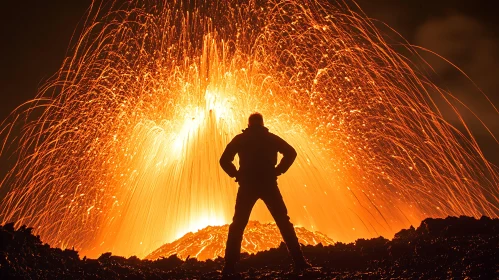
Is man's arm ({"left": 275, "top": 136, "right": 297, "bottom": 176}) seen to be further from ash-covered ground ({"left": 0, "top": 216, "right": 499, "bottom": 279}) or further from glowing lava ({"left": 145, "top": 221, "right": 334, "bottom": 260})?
glowing lava ({"left": 145, "top": 221, "right": 334, "bottom": 260})

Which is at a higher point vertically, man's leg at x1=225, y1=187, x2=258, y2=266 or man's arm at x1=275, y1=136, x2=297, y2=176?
man's arm at x1=275, y1=136, x2=297, y2=176

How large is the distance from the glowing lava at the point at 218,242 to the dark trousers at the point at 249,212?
24.7ft

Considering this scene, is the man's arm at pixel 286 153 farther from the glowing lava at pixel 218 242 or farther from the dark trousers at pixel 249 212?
the glowing lava at pixel 218 242

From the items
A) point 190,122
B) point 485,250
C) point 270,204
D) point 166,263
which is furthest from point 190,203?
point 485,250

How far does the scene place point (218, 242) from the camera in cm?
1567

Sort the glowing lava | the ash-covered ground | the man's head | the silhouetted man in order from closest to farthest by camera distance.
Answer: the ash-covered ground, the silhouetted man, the man's head, the glowing lava

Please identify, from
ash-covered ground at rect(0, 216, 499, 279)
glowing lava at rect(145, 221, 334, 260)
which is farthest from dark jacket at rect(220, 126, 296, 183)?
glowing lava at rect(145, 221, 334, 260)

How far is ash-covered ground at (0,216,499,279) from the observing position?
21.3 feet

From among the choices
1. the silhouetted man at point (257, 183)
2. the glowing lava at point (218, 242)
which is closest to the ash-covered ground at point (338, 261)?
the silhouetted man at point (257, 183)

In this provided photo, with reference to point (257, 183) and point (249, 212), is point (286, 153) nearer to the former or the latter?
point (257, 183)

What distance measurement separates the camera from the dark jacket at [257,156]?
7.76 m

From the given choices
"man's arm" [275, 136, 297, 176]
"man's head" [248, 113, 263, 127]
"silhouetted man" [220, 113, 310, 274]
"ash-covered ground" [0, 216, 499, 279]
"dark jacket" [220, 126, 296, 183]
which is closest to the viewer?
"ash-covered ground" [0, 216, 499, 279]

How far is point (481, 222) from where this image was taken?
31.1 feet

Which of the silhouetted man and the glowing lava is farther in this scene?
the glowing lava
